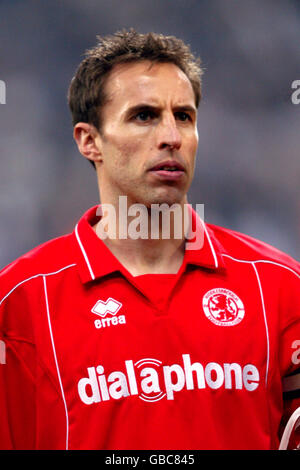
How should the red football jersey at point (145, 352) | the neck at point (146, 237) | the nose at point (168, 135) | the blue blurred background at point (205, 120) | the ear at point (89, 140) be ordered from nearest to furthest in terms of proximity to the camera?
the red football jersey at point (145, 352) → the nose at point (168, 135) → the neck at point (146, 237) → the ear at point (89, 140) → the blue blurred background at point (205, 120)

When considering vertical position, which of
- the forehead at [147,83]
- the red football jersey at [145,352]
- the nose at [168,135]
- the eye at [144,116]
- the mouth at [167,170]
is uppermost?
the forehead at [147,83]

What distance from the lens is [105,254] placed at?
2.04 metres

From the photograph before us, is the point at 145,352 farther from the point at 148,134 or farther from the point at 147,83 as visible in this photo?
the point at 147,83

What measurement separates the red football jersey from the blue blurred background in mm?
1471

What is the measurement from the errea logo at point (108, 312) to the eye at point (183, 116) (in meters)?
0.60

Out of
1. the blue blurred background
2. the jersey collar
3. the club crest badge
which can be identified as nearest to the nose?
the jersey collar

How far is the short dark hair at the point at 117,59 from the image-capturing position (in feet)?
Result: 6.88

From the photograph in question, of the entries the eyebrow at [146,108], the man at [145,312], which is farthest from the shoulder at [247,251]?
the eyebrow at [146,108]

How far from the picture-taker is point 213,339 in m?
1.91

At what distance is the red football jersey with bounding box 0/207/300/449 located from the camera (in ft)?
5.98

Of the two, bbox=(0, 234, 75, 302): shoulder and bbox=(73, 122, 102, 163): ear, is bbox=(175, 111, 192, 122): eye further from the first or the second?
bbox=(0, 234, 75, 302): shoulder

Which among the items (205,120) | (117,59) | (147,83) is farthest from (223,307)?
(205,120)

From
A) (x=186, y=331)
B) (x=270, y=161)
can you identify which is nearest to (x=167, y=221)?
(x=186, y=331)

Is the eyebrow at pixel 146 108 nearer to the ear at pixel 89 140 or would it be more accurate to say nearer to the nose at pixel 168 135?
the nose at pixel 168 135
